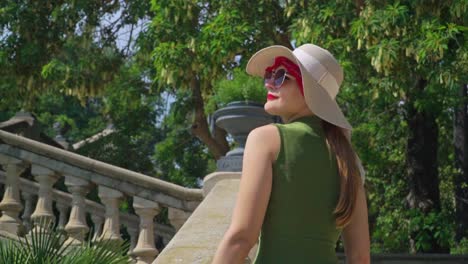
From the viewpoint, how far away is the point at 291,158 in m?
3.36

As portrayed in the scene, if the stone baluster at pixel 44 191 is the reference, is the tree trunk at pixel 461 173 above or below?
above

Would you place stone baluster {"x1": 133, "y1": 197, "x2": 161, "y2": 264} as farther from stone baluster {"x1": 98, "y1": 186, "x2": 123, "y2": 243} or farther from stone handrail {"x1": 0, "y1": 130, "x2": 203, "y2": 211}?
stone baluster {"x1": 98, "y1": 186, "x2": 123, "y2": 243}

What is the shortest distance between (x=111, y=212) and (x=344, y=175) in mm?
5407

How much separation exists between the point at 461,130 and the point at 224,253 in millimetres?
15551

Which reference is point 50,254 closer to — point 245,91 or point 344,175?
point 245,91

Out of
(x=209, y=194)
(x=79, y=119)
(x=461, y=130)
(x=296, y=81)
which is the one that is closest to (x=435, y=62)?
(x=209, y=194)

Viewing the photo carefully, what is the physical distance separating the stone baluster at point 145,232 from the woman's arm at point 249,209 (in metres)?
5.25

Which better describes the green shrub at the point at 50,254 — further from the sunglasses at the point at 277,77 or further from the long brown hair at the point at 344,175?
the long brown hair at the point at 344,175

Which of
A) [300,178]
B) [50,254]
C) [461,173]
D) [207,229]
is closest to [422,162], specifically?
[461,173]

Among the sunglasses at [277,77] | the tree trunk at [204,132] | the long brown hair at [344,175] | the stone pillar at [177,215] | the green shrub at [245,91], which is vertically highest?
the tree trunk at [204,132]

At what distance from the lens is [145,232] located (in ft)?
28.0

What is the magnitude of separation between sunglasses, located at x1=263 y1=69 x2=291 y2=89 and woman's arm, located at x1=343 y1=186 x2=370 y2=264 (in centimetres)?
47

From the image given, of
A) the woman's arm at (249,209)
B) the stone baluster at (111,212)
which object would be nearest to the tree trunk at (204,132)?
the stone baluster at (111,212)

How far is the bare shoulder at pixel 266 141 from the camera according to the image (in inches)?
130
